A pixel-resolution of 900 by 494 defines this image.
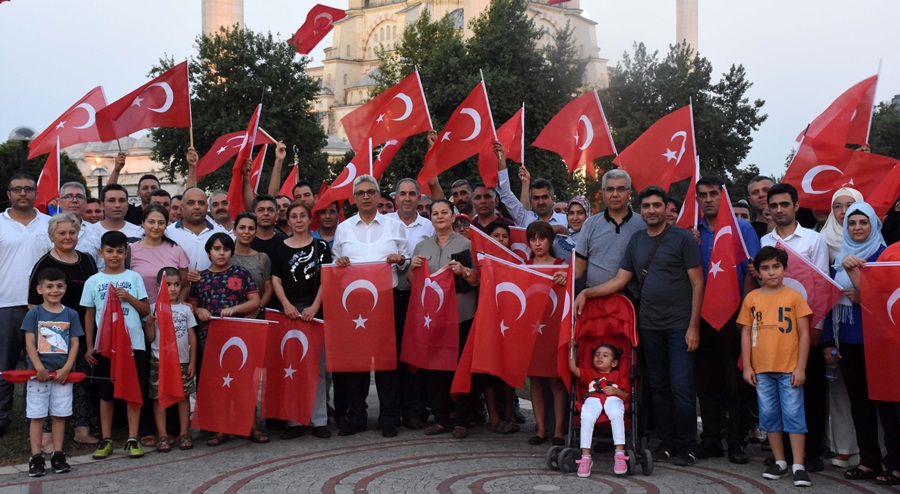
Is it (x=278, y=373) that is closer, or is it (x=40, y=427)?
(x=40, y=427)

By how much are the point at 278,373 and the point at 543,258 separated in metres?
2.86

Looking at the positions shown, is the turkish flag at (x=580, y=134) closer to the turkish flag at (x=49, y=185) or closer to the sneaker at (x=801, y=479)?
the sneaker at (x=801, y=479)

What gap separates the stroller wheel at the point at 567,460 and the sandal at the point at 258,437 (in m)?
3.07

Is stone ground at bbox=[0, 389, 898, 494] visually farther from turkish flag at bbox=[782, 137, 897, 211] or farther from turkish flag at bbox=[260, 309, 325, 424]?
turkish flag at bbox=[782, 137, 897, 211]

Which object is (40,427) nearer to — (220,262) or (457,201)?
(220,262)

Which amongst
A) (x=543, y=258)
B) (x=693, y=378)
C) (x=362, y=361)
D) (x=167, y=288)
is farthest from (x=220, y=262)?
(x=693, y=378)

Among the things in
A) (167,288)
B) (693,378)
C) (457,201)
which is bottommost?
(693,378)

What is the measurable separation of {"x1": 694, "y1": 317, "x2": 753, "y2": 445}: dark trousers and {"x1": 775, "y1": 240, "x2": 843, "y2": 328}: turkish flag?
689 mm

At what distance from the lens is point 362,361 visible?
9.95 metres

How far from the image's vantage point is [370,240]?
10.2 meters

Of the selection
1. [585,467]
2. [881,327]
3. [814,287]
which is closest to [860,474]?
[881,327]

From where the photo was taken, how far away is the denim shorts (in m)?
7.99

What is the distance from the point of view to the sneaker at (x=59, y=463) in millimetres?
8406

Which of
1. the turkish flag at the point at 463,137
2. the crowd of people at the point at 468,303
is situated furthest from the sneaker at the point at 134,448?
the turkish flag at the point at 463,137
